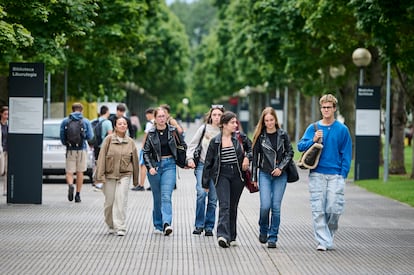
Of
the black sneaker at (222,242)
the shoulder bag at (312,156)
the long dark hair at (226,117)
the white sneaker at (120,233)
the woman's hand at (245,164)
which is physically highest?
the long dark hair at (226,117)

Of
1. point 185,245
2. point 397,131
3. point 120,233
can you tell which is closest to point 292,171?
point 185,245

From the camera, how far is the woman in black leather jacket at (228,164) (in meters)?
14.4

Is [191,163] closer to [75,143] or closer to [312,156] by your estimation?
[312,156]

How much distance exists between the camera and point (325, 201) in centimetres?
1394

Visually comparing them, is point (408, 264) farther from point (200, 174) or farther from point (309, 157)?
point (200, 174)

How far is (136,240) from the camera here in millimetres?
14812

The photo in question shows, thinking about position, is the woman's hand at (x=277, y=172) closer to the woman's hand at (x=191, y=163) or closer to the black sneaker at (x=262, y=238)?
the black sneaker at (x=262, y=238)

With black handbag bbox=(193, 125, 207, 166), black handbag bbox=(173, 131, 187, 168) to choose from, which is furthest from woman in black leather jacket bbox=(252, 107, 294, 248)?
black handbag bbox=(173, 131, 187, 168)

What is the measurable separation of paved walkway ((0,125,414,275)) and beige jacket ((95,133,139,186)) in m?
0.80

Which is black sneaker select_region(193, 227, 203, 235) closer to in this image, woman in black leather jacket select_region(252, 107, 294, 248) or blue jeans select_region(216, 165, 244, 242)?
blue jeans select_region(216, 165, 244, 242)

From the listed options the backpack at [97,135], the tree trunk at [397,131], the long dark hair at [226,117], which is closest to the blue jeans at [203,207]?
the long dark hair at [226,117]

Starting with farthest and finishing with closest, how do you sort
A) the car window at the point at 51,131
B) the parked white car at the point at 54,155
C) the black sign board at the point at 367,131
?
the black sign board at the point at 367,131 → the car window at the point at 51,131 → the parked white car at the point at 54,155

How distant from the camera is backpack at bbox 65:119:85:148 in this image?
21.4 m

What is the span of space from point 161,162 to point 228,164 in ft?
5.23
